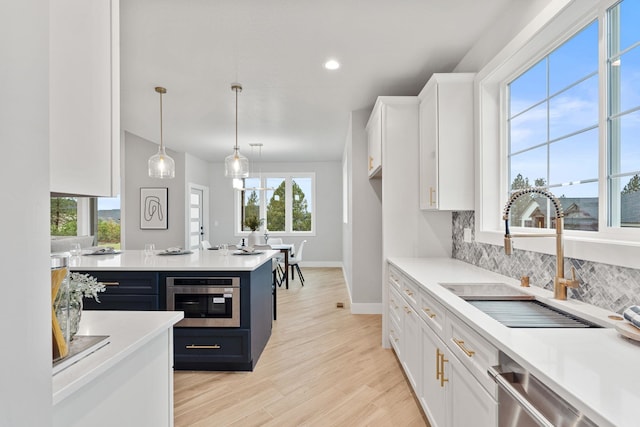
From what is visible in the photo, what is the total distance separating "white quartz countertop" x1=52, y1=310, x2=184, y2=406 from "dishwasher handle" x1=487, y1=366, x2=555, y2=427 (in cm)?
114

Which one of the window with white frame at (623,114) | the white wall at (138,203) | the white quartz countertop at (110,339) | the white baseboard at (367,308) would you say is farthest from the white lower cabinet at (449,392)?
the white wall at (138,203)

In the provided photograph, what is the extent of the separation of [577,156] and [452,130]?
99 centimetres

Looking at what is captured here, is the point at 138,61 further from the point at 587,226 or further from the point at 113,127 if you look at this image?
the point at 587,226

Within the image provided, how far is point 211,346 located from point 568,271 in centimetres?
247

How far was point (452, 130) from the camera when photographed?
2.64 m

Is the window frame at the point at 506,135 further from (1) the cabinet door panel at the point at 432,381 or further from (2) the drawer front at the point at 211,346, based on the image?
(2) the drawer front at the point at 211,346

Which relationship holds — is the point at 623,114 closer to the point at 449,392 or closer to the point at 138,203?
the point at 449,392

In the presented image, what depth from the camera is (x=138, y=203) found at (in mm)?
7129

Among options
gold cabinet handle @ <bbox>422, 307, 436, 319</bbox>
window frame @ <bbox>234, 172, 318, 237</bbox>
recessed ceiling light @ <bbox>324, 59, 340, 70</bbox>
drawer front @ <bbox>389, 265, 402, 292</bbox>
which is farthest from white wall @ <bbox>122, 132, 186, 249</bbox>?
gold cabinet handle @ <bbox>422, 307, 436, 319</bbox>

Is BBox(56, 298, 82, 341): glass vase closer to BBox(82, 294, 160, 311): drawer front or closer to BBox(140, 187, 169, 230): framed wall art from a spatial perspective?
BBox(82, 294, 160, 311): drawer front

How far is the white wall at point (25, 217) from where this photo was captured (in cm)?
55

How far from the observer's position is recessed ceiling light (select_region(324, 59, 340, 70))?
3.07 metres

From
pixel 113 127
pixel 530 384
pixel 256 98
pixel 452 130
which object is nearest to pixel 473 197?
pixel 452 130

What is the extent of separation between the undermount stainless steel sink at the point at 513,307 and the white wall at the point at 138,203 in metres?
6.33
